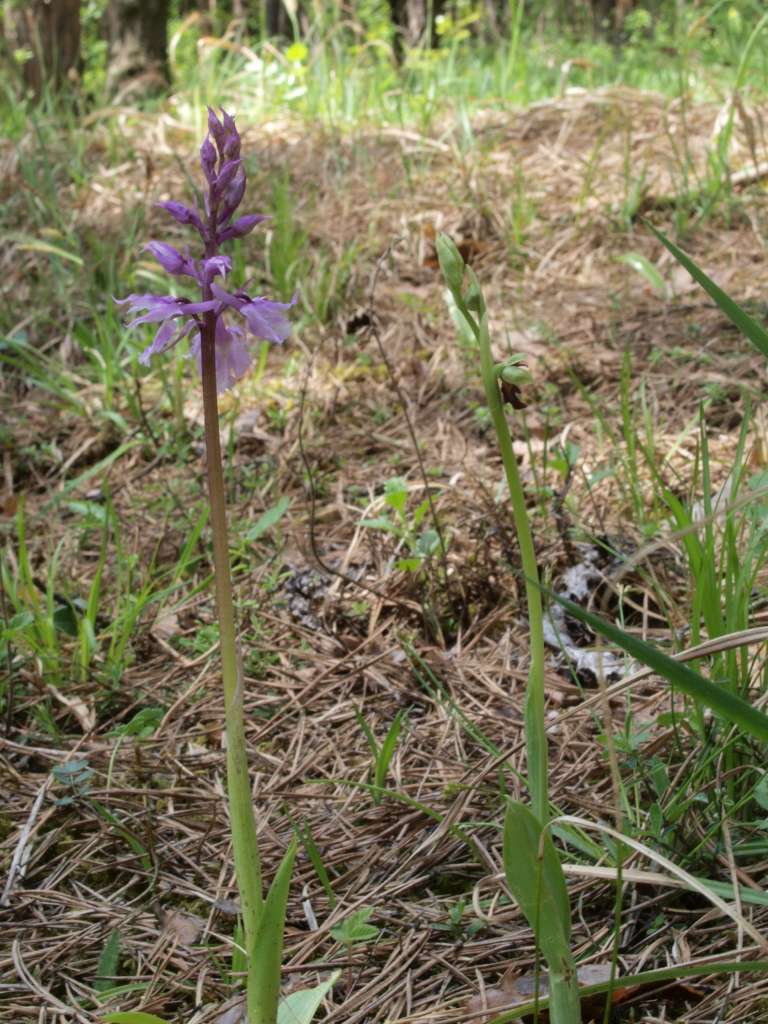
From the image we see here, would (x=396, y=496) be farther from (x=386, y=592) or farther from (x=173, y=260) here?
(x=173, y=260)

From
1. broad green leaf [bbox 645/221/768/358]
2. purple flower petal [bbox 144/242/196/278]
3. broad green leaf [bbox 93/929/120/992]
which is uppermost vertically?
purple flower petal [bbox 144/242/196/278]

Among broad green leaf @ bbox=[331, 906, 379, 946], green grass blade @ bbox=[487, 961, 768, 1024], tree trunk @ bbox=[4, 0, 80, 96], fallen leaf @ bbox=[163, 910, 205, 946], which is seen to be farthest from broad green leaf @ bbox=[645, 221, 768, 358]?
tree trunk @ bbox=[4, 0, 80, 96]

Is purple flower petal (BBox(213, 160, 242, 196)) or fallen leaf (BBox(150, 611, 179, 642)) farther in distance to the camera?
fallen leaf (BBox(150, 611, 179, 642))

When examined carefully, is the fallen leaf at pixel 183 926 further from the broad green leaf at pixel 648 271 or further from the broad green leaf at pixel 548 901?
the broad green leaf at pixel 648 271

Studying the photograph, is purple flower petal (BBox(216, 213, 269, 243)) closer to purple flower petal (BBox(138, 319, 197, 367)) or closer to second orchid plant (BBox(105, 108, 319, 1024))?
second orchid plant (BBox(105, 108, 319, 1024))

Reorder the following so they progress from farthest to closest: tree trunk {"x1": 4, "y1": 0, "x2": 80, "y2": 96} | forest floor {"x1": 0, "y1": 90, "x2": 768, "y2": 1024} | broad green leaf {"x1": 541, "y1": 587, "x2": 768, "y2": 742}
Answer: tree trunk {"x1": 4, "y1": 0, "x2": 80, "y2": 96}, forest floor {"x1": 0, "y1": 90, "x2": 768, "y2": 1024}, broad green leaf {"x1": 541, "y1": 587, "x2": 768, "y2": 742}

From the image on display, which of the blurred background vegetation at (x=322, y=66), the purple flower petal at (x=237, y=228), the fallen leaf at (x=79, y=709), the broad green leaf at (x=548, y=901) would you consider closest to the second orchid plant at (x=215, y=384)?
the purple flower petal at (x=237, y=228)
